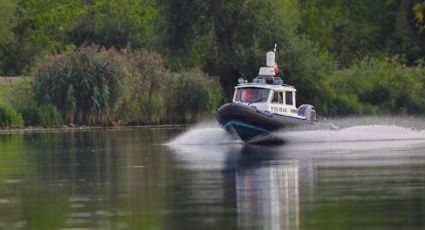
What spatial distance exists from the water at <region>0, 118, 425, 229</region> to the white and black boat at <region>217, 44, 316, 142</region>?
0.53 meters

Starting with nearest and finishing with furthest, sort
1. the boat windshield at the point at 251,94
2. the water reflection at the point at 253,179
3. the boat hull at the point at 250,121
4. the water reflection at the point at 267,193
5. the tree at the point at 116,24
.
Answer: the water reflection at the point at 267,193, the water reflection at the point at 253,179, the boat hull at the point at 250,121, the boat windshield at the point at 251,94, the tree at the point at 116,24

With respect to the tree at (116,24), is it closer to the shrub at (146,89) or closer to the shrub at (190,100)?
the shrub at (146,89)

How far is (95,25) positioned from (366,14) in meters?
21.6

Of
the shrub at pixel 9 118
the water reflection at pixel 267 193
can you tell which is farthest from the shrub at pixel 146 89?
the water reflection at pixel 267 193

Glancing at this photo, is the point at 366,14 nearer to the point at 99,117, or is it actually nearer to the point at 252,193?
the point at 99,117

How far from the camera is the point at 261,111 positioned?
5031 cm

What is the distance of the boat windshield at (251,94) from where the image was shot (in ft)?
167

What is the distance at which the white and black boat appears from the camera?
5016 centimetres

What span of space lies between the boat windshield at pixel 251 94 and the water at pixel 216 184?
1.49 meters

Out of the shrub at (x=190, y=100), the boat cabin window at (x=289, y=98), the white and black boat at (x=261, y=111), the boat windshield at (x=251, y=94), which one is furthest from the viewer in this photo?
the shrub at (x=190, y=100)

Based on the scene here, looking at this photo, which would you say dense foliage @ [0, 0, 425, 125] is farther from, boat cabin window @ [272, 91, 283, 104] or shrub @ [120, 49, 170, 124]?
boat cabin window @ [272, 91, 283, 104]

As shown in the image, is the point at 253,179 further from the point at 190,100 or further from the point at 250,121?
the point at 190,100

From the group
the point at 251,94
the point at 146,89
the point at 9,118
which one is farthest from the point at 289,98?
the point at 146,89

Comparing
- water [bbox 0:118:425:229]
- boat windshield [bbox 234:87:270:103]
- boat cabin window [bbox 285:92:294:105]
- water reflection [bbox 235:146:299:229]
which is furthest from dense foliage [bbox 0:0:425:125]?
water reflection [bbox 235:146:299:229]
